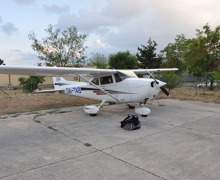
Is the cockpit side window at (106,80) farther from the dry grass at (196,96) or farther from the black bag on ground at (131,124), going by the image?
the dry grass at (196,96)

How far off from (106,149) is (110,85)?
4836 millimetres

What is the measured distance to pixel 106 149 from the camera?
504 centimetres

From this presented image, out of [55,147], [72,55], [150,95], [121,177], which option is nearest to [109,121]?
[150,95]

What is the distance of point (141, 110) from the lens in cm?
860

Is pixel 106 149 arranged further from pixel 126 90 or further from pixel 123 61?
pixel 123 61

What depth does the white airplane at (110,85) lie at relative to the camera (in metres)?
8.44

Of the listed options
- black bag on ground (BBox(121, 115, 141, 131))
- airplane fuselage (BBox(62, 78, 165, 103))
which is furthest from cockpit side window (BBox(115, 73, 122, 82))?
black bag on ground (BBox(121, 115, 141, 131))

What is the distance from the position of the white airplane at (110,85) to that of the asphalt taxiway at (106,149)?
943 mm

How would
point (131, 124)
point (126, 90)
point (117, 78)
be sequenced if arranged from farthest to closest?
point (117, 78), point (126, 90), point (131, 124)

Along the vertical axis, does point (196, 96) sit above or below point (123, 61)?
below

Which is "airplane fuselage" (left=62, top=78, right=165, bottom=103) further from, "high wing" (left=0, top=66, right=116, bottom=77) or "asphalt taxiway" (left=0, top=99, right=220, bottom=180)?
"asphalt taxiway" (left=0, top=99, right=220, bottom=180)

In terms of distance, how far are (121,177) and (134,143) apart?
181cm

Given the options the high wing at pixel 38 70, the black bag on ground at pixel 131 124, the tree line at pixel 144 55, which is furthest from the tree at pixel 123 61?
the black bag on ground at pixel 131 124

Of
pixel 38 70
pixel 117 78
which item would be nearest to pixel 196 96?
pixel 117 78
